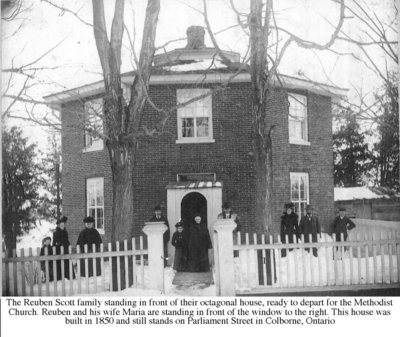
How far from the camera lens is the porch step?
27.5ft

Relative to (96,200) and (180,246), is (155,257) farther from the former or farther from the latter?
(96,200)

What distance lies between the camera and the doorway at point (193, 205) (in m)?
12.7

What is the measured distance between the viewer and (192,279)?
8.77 metres

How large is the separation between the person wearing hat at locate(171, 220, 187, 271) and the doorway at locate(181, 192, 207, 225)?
324 centimetres

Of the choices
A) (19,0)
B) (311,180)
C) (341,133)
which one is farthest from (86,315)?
(341,133)

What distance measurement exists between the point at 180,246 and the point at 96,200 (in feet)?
18.6

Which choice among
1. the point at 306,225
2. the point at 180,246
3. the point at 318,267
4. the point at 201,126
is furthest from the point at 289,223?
the point at 201,126

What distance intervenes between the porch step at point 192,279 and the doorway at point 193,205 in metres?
3.38

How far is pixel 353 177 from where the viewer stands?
24.1 metres

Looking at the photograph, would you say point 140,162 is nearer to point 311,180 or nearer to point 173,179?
point 173,179

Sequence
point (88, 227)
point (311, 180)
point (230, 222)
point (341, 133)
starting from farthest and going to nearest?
point (341, 133) < point (311, 180) < point (88, 227) < point (230, 222)

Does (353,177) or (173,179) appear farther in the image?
(353,177)

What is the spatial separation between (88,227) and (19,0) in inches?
203

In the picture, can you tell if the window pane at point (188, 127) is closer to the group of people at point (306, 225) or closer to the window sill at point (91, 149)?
the window sill at point (91, 149)
